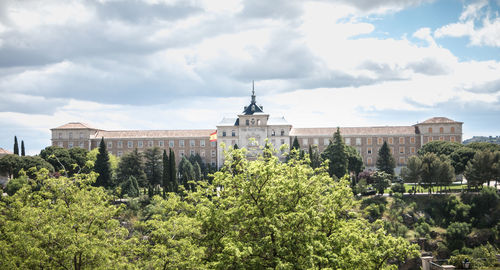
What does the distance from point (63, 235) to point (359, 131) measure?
7465 cm

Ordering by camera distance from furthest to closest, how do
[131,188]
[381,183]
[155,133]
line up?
[155,133] < [381,183] < [131,188]

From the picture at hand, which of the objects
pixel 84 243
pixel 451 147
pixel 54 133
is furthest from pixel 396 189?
pixel 54 133

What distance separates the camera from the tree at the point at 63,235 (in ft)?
49.7

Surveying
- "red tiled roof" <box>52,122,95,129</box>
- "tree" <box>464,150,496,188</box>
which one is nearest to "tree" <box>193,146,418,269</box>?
"tree" <box>464,150,496,188</box>

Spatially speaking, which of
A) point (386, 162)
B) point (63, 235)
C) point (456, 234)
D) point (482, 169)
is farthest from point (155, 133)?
point (63, 235)

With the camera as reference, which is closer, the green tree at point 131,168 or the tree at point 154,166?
the green tree at point 131,168

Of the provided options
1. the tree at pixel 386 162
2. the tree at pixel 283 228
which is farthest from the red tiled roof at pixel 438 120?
the tree at pixel 283 228

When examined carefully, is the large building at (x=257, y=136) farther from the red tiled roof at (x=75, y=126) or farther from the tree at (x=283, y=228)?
the tree at (x=283, y=228)

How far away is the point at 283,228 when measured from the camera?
1536cm

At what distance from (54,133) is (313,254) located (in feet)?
266

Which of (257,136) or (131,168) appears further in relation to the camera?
(257,136)

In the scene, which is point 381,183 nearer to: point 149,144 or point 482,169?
point 482,169

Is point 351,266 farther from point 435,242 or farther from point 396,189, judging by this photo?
point 396,189

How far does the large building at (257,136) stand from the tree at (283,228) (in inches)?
2463
